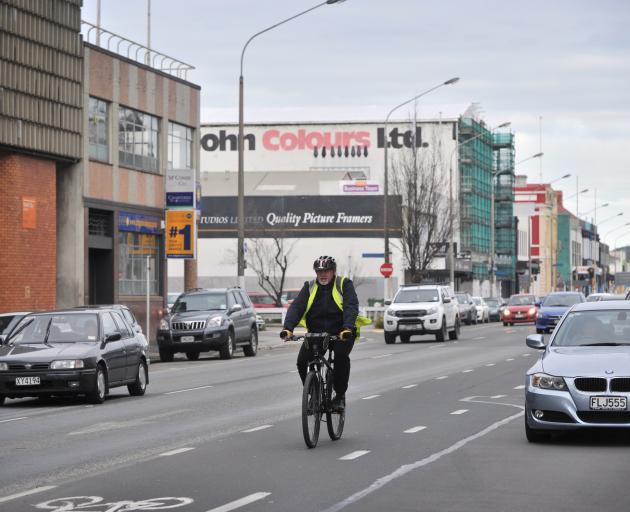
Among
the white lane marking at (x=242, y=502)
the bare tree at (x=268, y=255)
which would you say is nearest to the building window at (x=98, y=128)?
the white lane marking at (x=242, y=502)

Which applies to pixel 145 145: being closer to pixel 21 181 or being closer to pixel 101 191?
pixel 101 191

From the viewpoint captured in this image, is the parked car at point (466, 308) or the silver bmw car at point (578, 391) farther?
the parked car at point (466, 308)

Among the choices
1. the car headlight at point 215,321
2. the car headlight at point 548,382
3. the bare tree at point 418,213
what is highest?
the bare tree at point 418,213

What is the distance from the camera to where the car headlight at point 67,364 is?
20.6m

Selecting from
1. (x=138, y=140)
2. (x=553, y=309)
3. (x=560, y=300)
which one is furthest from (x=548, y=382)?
(x=560, y=300)

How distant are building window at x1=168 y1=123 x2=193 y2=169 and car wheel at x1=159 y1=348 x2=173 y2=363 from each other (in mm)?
13352

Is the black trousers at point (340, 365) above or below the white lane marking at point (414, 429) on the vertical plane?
above

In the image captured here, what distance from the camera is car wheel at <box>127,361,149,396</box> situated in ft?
75.1

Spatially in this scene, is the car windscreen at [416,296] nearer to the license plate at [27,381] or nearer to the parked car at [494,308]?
the license plate at [27,381]

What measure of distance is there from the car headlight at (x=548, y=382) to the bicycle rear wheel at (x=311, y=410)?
2101 mm

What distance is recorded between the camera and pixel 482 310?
75312mm

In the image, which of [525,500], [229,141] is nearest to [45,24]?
[525,500]

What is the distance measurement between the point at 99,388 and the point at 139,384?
2032 millimetres

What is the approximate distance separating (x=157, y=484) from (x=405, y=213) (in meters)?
63.2
